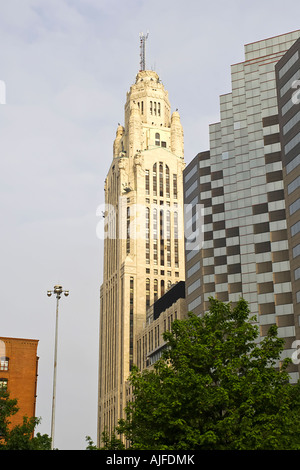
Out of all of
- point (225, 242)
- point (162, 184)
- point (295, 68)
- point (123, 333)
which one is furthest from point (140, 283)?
point (295, 68)

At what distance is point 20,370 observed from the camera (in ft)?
261

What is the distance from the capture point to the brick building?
257 feet

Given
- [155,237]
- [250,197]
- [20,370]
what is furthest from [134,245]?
[20,370]

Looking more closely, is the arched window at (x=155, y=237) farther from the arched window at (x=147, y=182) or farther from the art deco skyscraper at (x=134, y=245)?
the arched window at (x=147, y=182)

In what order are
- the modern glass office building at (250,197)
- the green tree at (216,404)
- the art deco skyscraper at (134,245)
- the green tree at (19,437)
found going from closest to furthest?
the green tree at (216,404)
the green tree at (19,437)
the modern glass office building at (250,197)
the art deco skyscraper at (134,245)

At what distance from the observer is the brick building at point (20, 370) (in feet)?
257

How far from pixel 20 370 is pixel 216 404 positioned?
4600 centimetres

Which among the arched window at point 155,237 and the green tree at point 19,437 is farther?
the arched window at point 155,237

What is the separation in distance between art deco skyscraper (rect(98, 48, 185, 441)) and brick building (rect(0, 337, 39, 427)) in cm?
8871

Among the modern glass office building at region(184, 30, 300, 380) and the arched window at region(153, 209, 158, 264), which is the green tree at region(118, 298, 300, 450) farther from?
the arched window at region(153, 209, 158, 264)

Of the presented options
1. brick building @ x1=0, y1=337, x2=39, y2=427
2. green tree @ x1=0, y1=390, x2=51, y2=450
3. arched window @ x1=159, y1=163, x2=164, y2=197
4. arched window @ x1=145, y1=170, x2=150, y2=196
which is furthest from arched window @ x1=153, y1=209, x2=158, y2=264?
green tree @ x1=0, y1=390, x2=51, y2=450

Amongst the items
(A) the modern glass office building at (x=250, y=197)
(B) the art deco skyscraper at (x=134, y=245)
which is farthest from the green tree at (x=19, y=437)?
(B) the art deco skyscraper at (x=134, y=245)

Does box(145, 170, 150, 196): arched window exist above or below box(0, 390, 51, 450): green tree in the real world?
above

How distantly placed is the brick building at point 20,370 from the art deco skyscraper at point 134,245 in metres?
88.7
